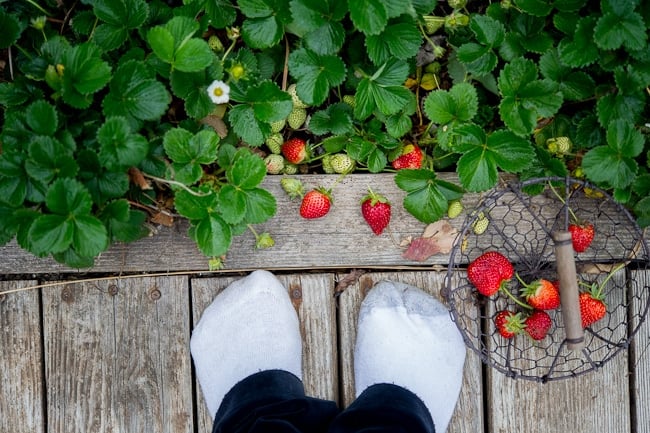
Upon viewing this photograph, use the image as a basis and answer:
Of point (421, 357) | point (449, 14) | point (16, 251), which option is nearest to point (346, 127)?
point (449, 14)

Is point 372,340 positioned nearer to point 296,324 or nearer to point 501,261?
point 296,324

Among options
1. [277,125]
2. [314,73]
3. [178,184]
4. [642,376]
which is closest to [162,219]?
[178,184]

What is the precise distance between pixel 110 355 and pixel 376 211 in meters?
0.58

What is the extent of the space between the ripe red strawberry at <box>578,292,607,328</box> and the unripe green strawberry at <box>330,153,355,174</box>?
1.56 feet

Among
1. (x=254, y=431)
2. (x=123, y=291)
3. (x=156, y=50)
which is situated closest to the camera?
(x=156, y=50)

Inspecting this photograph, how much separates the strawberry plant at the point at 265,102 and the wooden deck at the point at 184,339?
5.1 inches

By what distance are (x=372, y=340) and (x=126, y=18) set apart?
2.37ft

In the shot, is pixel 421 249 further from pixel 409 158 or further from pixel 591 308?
pixel 591 308

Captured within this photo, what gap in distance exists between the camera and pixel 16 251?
120 cm

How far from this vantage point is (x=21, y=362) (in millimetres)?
1235

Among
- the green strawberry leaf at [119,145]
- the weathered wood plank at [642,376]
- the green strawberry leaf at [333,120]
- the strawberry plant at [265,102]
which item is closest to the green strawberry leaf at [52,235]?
the strawberry plant at [265,102]

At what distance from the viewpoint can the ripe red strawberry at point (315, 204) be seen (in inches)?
44.9

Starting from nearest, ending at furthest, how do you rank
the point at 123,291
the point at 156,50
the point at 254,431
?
the point at 156,50, the point at 254,431, the point at 123,291

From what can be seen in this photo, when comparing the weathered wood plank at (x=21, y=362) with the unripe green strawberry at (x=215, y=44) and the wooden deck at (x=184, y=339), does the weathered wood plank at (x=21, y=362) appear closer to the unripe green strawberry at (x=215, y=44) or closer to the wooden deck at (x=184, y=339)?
the wooden deck at (x=184, y=339)
